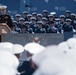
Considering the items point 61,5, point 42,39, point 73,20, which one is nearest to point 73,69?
point 42,39

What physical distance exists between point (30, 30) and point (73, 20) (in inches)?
72.8

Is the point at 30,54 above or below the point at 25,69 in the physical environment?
above

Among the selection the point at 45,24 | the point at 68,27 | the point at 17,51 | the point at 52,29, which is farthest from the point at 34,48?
the point at 45,24

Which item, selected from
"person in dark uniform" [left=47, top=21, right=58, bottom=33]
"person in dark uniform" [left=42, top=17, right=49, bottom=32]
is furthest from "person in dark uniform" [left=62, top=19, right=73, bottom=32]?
"person in dark uniform" [left=42, top=17, right=49, bottom=32]

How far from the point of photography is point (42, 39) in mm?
6898

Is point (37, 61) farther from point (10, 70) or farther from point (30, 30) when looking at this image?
point (30, 30)

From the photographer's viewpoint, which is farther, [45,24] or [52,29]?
[45,24]

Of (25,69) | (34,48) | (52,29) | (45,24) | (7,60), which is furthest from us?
(45,24)

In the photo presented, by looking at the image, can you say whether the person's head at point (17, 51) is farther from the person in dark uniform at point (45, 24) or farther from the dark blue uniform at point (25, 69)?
the person in dark uniform at point (45, 24)

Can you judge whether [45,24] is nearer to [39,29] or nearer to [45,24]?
[45,24]

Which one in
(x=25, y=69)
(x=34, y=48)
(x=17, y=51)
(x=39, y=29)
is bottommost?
(x=39, y=29)

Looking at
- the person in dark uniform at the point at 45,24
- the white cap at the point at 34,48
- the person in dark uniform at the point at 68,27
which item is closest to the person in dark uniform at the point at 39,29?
the person in dark uniform at the point at 45,24

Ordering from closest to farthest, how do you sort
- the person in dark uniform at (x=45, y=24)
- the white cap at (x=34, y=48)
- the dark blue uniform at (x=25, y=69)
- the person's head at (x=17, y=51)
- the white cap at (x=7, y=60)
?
the white cap at (x=7, y=60) → the white cap at (x=34, y=48) → the dark blue uniform at (x=25, y=69) → the person's head at (x=17, y=51) → the person in dark uniform at (x=45, y=24)

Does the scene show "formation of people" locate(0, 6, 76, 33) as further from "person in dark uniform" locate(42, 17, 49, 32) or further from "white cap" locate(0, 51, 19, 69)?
"white cap" locate(0, 51, 19, 69)
